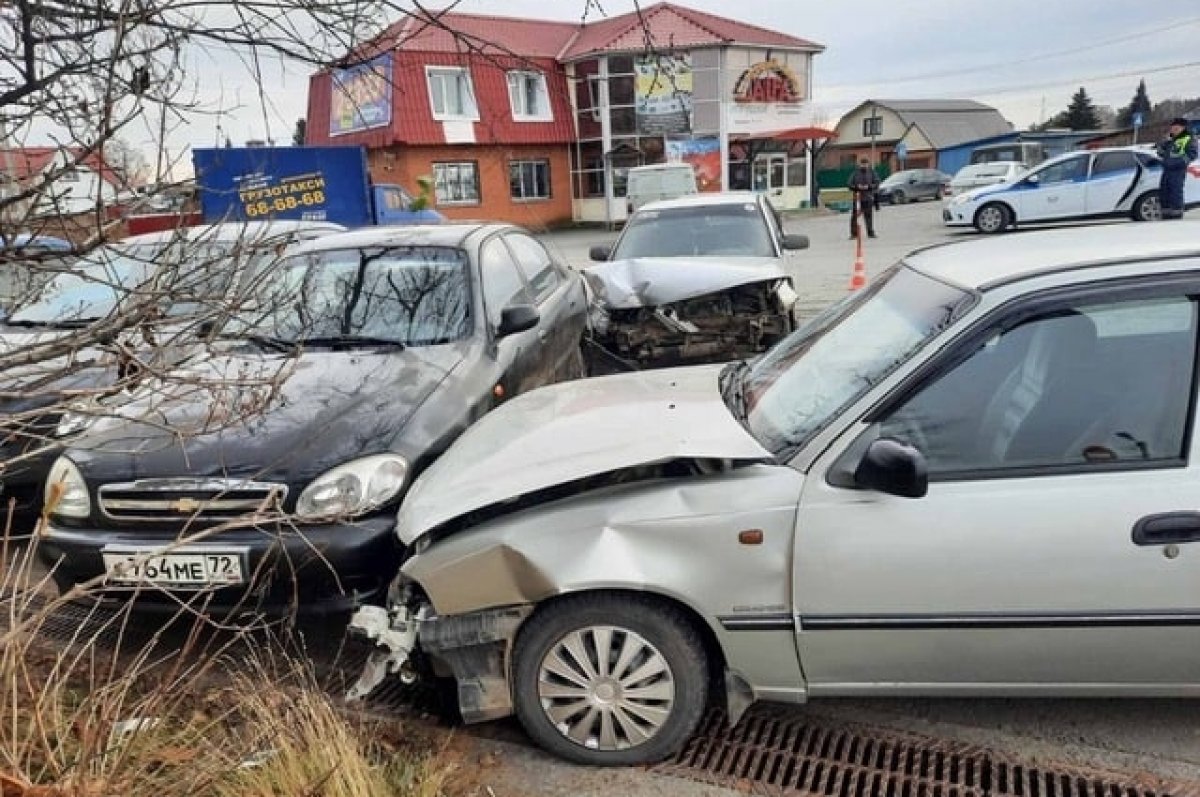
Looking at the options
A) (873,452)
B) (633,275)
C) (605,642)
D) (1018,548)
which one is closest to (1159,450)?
(1018,548)

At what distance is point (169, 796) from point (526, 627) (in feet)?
3.36

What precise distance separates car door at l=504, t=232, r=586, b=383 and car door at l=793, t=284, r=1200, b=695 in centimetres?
288

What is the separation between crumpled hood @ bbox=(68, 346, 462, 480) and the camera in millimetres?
3025

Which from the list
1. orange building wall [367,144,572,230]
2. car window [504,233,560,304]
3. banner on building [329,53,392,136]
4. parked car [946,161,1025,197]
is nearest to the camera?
banner on building [329,53,392,136]

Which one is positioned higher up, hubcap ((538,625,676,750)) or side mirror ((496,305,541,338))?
side mirror ((496,305,541,338))

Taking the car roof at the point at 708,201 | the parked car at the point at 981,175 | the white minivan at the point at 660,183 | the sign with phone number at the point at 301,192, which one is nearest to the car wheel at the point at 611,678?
the car roof at the point at 708,201

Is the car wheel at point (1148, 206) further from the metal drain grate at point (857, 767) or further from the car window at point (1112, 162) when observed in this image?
the metal drain grate at point (857, 767)

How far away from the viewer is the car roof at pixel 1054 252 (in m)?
2.47

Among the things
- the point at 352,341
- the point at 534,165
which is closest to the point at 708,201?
the point at 352,341

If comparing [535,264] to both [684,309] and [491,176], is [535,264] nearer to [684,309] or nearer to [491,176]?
[684,309]

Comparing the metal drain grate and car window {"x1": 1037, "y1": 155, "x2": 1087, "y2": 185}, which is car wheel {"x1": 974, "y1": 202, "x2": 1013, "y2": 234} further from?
the metal drain grate

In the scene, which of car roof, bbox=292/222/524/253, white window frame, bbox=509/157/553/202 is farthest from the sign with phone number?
car roof, bbox=292/222/524/253

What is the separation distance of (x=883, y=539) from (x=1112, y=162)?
17.0 meters

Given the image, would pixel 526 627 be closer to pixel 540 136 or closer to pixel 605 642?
pixel 605 642
